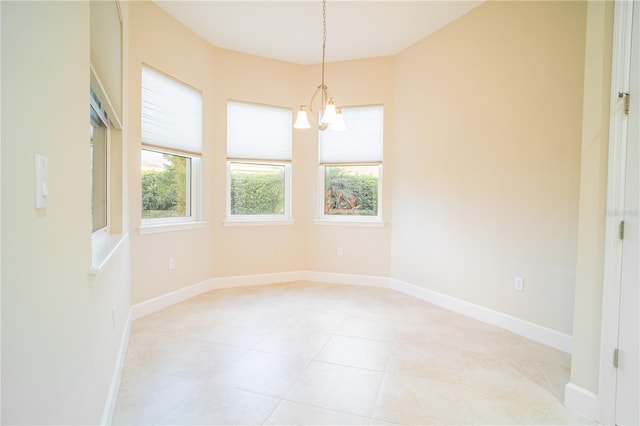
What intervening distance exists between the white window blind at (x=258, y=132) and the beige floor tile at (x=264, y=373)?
2.72m

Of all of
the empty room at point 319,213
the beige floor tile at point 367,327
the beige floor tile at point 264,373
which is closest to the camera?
the empty room at point 319,213

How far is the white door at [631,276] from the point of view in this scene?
170 centimetres

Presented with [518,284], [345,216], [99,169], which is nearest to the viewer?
[99,169]

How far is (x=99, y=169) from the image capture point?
2.26 meters

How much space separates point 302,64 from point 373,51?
3.22 ft

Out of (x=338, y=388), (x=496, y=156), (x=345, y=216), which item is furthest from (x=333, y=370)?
(x=345, y=216)

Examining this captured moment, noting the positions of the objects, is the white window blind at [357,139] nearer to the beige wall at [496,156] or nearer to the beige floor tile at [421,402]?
the beige wall at [496,156]

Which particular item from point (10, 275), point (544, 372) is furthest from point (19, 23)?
point (544, 372)

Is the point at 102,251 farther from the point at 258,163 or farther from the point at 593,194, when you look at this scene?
the point at 258,163

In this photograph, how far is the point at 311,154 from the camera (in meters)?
4.81

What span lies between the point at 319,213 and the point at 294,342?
2.32 metres

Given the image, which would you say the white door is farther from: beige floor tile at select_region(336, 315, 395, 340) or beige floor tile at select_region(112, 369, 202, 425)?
beige floor tile at select_region(112, 369, 202, 425)

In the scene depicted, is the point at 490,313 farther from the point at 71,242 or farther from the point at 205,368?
the point at 71,242

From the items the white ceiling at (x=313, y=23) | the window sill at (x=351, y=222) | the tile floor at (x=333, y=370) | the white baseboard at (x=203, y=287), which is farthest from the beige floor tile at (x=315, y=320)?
the white ceiling at (x=313, y=23)
